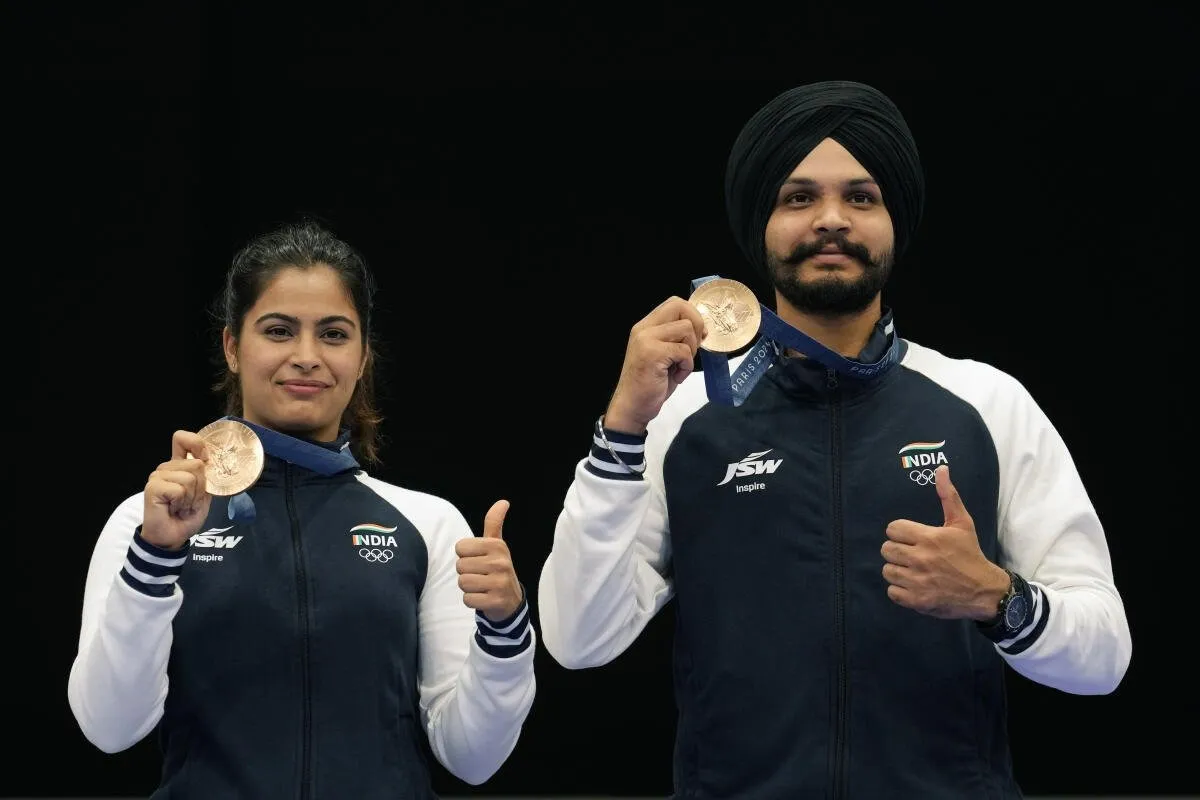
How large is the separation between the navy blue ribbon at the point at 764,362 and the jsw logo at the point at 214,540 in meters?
0.86

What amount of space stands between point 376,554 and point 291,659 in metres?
0.25

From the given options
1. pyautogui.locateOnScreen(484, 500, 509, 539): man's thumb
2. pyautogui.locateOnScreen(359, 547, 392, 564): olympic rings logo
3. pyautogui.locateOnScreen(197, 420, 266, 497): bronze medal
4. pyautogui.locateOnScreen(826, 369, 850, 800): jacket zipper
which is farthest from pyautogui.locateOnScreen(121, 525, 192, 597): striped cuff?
pyautogui.locateOnScreen(826, 369, 850, 800): jacket zipper

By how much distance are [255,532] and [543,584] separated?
0.54m

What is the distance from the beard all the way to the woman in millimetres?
623

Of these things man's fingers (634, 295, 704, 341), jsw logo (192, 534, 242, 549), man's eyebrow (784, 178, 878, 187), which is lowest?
jsw logo (192, 534, 242, 549)

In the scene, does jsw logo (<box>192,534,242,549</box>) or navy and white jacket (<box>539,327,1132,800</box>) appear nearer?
navy and white jacket (<box>539,327,1132,800</box>)

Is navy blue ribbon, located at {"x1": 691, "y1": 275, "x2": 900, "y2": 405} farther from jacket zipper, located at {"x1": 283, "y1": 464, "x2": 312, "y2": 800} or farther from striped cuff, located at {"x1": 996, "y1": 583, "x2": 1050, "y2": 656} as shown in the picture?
jacket zipper, located at {"x1": 283, "y1": 464, "x2": 312, "y2": 800}

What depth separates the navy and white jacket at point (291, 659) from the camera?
2.92m

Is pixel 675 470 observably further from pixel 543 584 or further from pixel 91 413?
pixel 91 413

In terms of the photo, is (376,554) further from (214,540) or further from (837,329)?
(837,329)

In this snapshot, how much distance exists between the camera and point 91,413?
4.92 meters

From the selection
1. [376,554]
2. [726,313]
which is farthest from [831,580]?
[376,554]

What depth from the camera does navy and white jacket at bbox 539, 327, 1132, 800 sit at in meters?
2.81

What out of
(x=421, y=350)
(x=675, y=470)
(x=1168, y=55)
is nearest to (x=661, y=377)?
(x=675, y=470)
